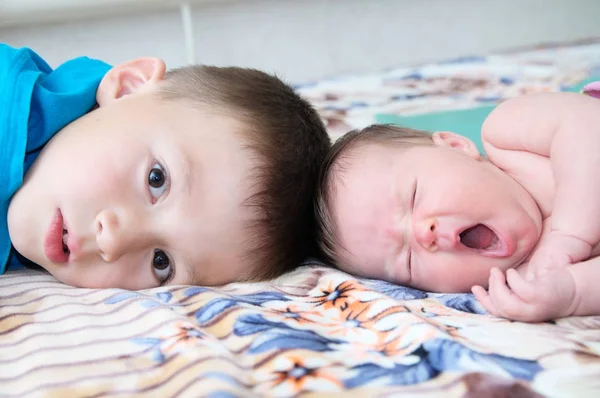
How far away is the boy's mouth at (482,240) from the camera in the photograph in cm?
95

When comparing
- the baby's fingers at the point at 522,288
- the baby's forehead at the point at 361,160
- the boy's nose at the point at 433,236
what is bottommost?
the baby's fingers at the point at 522,288

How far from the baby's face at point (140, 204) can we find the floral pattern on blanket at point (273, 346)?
7 centimetres

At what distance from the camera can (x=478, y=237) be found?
97 cm

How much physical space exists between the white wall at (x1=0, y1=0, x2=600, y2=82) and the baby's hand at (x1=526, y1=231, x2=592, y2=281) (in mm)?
1727

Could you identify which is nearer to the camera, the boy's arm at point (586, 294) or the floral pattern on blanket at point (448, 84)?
the boy's arm at point (586, 294)

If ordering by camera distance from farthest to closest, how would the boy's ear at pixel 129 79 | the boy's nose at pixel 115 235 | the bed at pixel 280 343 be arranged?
the boy's ear at pixel 129 79 → the boy's nose at pixel 115 235 → the bed at pixel 280 343

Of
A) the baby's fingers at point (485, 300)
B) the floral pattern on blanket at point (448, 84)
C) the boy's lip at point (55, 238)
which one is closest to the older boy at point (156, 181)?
the boy's lip at point (55, 238)

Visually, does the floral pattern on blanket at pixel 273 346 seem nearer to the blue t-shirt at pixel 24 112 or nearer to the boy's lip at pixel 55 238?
the boy's lip at pixel 55 238

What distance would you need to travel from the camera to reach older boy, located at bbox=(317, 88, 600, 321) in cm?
87

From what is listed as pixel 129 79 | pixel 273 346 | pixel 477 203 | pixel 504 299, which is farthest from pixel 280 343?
pixel 129 79

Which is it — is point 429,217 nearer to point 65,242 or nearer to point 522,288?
point 522,288

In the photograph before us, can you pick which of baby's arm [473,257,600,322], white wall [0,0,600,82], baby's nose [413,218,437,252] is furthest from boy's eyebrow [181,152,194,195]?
white wall [0,0,600,82]

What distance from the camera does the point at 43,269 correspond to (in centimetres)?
104

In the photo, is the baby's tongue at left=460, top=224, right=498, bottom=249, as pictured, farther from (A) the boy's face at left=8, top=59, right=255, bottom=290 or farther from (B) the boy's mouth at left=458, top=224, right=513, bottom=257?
(A) the boy's face at left=8, top=59, right=255, bottom=290
